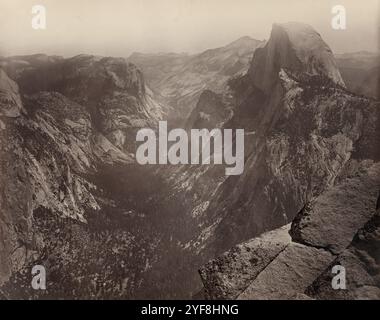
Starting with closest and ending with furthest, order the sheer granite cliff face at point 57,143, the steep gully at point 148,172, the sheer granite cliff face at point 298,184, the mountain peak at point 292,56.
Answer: the sheer granite cliff face at point 298,184 → the steep gully at point 148,172 → the sheer granite cliff face at point 57,143 → the mountain peak at point 292,56

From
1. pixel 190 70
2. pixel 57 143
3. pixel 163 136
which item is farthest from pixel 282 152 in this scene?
pixel 57 143

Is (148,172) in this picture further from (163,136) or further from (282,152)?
(282,152)

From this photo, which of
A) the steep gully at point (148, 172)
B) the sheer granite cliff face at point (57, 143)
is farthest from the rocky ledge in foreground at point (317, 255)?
the sheer granite cliff face at point (57, 143)

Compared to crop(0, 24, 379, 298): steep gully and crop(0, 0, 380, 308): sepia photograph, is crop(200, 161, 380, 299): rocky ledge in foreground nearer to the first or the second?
crop(0, 0, 380, 308): sepia photograph

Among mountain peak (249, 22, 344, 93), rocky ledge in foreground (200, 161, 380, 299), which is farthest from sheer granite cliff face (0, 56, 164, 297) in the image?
rocky ledge in foreground (200, 161, 380, 299)

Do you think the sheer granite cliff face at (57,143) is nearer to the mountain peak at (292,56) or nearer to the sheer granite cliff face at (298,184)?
the sheer granite cliff face at (298,184)

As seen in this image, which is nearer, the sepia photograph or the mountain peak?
the sepia photograph

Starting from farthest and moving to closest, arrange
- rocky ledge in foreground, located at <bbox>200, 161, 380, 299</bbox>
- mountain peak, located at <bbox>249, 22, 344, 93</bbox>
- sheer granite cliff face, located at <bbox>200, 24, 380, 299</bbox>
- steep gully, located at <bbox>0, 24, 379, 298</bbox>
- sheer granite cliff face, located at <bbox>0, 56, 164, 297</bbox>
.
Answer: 1. mountain peak, located at <bbox>249, 22, 344, 93</bbox>
2. sheer granite cliff face, located at <bbox>0, 56, 164, 297</bbox>
3. steep gully, located at <bbox>0, 24, 379, 298</bbox>
4. sheer granite cliff face, located at <bbox>200, 24, 380, 299</bbox>
5. rocky ledge in foreground, located at <bbox>200, 161, 380, 299</bbox>
